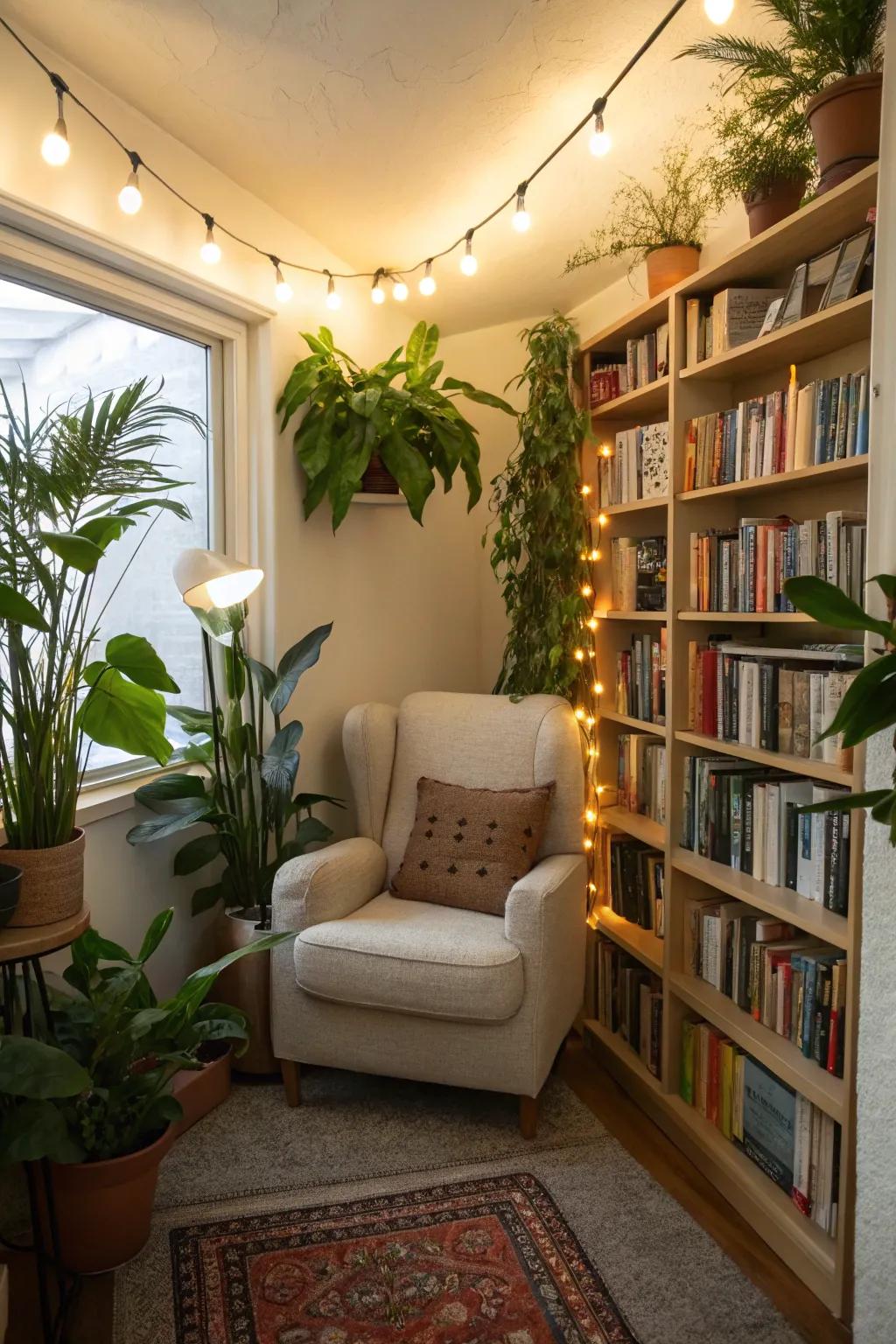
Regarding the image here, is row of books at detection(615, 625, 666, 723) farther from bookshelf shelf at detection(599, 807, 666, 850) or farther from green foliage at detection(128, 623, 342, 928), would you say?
green foliage at detection(128, 623, 342, 928)

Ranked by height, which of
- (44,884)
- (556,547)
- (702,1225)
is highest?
(556,547)

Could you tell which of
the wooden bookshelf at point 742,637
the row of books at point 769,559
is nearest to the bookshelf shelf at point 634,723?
the wooden bookshelf at point 742,637

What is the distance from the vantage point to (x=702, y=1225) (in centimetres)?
200

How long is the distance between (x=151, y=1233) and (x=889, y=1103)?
4.86 ft

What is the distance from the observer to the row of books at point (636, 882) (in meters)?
2.60

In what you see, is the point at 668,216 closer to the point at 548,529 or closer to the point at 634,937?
the point at 548,529

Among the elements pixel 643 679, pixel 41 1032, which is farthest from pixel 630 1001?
pixel 41 1032

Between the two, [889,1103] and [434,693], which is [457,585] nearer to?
[434,693]

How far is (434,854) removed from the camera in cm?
265

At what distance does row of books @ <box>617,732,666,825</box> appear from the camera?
262cm

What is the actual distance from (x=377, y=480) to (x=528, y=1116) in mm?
1881

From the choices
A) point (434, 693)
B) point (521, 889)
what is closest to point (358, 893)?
point (521, 889)

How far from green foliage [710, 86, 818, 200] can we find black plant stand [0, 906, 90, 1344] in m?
2.07

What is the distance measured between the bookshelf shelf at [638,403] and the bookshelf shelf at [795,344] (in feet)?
0.53
